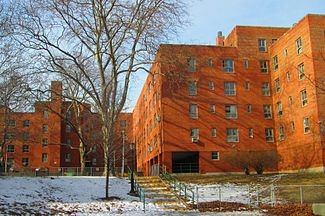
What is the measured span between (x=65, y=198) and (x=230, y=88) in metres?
27.2

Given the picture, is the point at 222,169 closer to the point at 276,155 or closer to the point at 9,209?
the point at 276,155

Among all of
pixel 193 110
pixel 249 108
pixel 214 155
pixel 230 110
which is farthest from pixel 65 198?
pixel 249 108

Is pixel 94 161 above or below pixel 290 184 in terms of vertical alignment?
above

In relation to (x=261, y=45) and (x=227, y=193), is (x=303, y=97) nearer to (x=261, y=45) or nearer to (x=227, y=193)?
(x=261, y=45)

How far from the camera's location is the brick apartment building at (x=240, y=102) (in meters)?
42.4

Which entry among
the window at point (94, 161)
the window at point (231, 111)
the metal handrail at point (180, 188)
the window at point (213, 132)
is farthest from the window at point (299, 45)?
the window at point (94, 161)

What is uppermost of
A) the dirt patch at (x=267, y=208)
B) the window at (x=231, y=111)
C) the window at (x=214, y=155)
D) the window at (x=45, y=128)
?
the window at (x=45, y=128)

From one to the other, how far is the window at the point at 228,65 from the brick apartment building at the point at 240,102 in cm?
11

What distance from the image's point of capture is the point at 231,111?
47.4m

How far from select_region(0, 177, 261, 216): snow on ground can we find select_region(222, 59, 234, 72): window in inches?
816

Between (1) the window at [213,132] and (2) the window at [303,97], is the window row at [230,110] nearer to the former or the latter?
(1) the window at [213,132]

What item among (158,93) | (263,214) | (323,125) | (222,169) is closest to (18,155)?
(158,93)

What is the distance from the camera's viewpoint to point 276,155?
137 ft

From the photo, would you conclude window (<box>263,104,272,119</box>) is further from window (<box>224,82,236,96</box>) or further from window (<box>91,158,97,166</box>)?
window (<box>91,158,97,166</box>)
